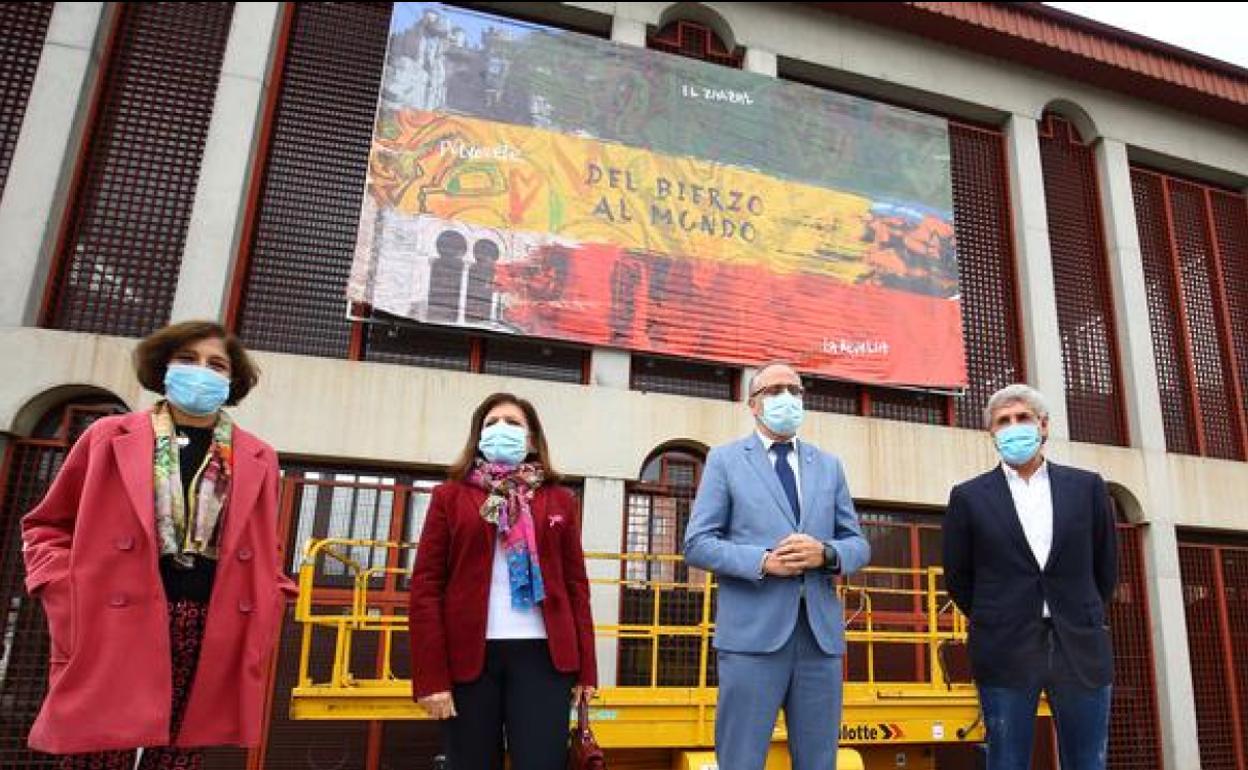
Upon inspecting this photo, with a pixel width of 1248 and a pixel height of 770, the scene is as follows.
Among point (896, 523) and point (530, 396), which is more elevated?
point (530, 396)

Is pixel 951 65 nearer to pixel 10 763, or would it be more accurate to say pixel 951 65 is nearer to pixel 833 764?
pixel 833 764

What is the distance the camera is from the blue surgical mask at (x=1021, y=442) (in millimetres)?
3457

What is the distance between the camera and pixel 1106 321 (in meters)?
10.4

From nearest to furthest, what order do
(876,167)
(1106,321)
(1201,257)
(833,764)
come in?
(833,764)
(876,167)
(1106,321)
(1201,257)

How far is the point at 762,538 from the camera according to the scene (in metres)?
3.12

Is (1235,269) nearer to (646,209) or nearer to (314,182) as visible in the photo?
(646,209)

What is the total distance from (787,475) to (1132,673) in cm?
826

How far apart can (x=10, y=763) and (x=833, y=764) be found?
6811mm

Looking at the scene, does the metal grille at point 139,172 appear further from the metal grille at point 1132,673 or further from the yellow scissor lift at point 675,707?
the metal grille at point 1132,673

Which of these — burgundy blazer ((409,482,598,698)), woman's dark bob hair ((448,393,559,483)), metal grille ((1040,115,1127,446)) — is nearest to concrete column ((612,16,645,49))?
metal grille ((1040,115,1127,446))

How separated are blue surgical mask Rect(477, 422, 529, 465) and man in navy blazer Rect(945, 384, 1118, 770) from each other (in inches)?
77.8

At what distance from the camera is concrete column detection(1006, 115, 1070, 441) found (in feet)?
31.3

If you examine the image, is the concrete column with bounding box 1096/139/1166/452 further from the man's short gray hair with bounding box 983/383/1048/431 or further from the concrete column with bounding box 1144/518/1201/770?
the man's short gray hair with bounding box 983/383/1048/431

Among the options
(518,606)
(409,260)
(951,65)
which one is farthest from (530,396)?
(951,65)
